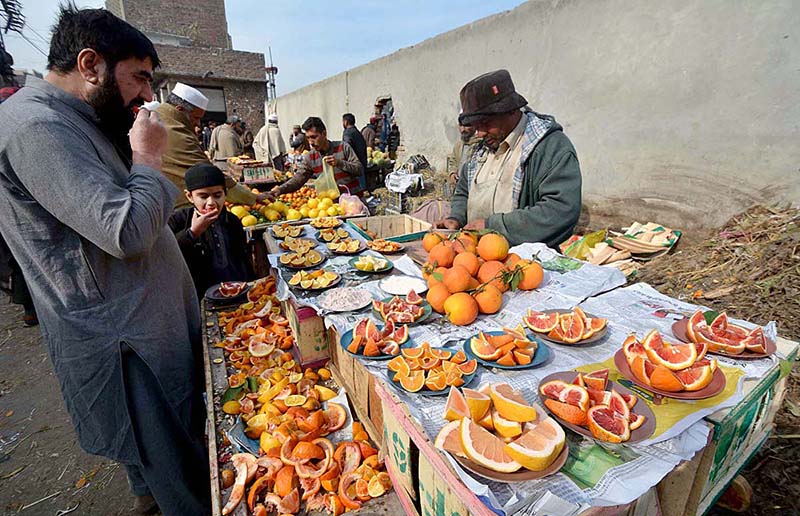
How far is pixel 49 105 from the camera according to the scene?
1380 mm

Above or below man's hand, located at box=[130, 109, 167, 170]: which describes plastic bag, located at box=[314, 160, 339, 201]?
below

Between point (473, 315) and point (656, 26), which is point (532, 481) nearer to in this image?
point (473, 315)

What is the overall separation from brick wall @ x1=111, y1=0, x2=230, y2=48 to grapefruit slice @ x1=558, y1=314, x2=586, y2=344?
31828 mm

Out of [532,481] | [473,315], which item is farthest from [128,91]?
[532,481]

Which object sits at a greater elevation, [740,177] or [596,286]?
[740,177]

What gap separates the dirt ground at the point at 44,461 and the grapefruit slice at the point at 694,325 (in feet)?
11.2

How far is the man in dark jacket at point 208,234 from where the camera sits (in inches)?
107

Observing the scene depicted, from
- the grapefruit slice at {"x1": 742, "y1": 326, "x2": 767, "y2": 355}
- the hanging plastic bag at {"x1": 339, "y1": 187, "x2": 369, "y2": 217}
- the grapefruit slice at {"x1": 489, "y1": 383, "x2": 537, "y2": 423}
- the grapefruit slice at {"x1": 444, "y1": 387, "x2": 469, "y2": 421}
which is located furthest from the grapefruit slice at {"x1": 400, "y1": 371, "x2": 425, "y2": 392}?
the hanging plastic bag at {"x1": 339, "y1": 187, "x2": 369, "y2": 217}

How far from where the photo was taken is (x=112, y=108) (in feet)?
5.11

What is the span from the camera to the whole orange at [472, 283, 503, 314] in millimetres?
1741

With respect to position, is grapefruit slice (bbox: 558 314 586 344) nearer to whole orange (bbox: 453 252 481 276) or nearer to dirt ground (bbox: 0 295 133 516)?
whole orange (bbox: 453 252 481 276)

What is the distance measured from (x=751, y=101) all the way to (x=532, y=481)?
5.15m

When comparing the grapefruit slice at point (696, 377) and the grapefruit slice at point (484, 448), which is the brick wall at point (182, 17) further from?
the grapefruit slice at point (696, 377)

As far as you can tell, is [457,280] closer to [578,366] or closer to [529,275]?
[529,275]
